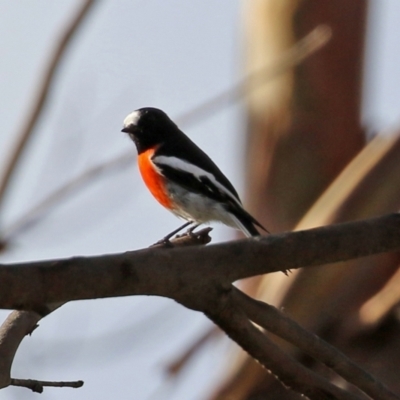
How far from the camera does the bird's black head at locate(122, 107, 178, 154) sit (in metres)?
4.88

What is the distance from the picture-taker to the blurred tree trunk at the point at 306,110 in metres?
7.79

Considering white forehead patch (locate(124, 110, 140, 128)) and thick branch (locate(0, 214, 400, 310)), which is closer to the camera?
thick branch (locate(0, 214, 400, 310))

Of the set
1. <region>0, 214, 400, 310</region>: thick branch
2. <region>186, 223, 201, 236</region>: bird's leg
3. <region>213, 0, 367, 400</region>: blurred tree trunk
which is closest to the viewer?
<region>0, 214, 400, 310</region>: thick branch

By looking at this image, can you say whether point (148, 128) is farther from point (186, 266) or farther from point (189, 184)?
point (186, 266)

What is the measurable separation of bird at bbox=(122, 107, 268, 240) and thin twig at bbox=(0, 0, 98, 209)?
1.38m

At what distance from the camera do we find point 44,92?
2.57 m

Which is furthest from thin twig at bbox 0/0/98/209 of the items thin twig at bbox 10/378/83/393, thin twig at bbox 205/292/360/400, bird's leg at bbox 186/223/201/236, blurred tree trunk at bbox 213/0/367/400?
blurred tree trunk at bbox 213/0/367/400

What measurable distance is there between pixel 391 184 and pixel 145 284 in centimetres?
389

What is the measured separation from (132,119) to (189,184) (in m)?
0.76

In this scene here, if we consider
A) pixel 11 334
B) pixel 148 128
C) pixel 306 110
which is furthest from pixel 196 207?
pixel 306 110

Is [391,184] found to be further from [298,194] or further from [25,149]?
[25,149]

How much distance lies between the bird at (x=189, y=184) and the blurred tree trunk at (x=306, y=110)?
10.3 feet

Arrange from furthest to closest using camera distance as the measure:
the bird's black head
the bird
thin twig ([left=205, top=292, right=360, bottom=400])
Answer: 1. the bird's black head
2. the bird
3. thin twig ([left=205, top=292, right=360, bottom=400])

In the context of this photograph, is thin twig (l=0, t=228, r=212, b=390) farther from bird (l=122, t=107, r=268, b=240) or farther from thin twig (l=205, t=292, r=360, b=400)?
bird (l=122, t=107, r=268, b=240)
